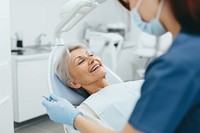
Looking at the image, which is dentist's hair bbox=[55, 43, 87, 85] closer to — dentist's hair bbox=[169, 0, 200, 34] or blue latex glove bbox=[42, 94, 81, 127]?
blue latex glove bbox=[42, 94, 81, 127]

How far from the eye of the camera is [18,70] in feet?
9.10

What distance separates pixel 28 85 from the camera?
2898mm

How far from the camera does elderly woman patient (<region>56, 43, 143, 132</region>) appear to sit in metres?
1.40

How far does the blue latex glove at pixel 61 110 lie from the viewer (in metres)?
1.20

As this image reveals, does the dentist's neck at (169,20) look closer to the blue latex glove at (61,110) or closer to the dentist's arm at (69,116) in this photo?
the dentist's arm at (69,116)

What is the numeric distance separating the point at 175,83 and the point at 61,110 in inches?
29.3

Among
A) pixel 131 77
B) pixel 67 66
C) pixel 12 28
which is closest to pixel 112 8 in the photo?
pixel 131 77

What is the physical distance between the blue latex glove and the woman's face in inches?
9.4

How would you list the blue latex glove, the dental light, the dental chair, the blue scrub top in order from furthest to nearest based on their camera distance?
the dental chair → the dental light → the blue latex glove → the blue scrub top

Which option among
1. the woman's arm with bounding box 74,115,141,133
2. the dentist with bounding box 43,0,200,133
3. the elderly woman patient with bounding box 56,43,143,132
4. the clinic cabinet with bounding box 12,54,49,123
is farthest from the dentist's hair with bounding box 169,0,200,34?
the clinic cabinet with bounding box 12,54,49,123

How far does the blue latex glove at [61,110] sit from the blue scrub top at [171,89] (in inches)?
22.0

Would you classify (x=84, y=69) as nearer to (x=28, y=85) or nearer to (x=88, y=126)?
(x=88, y=126)

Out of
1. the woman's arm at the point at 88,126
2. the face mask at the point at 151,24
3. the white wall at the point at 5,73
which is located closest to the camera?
the face mask at the point at 151,24

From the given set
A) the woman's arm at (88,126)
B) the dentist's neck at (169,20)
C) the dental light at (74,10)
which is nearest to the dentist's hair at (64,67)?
the dental light at (74,10)
